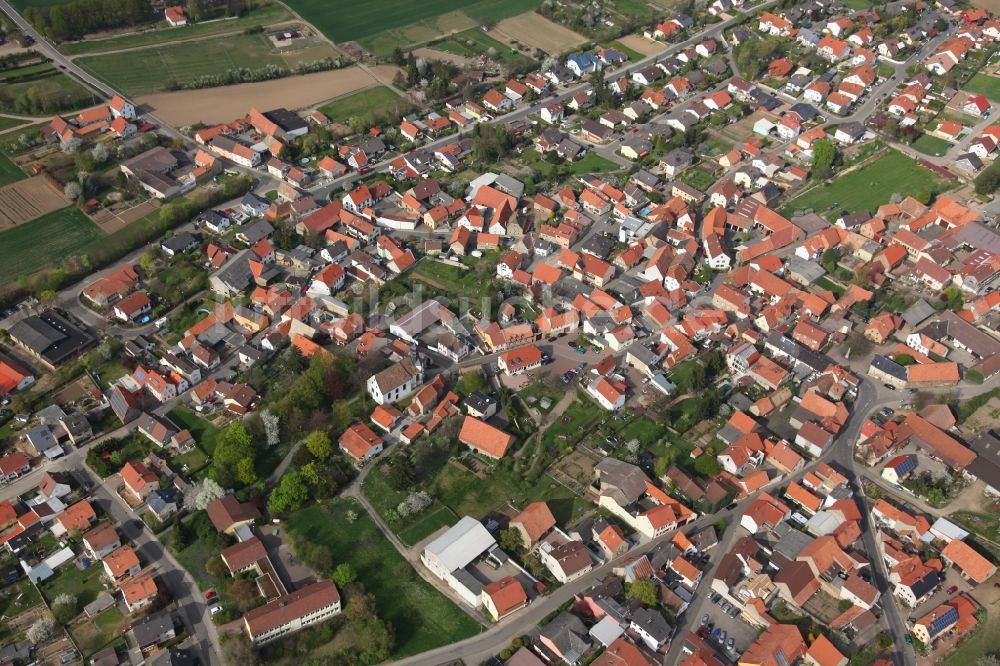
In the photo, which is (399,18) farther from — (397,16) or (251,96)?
(251,96)

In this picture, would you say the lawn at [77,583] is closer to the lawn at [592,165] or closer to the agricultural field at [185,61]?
the lawn at [592,165]

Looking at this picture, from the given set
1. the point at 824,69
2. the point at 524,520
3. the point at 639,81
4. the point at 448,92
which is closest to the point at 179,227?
the point at 448,92

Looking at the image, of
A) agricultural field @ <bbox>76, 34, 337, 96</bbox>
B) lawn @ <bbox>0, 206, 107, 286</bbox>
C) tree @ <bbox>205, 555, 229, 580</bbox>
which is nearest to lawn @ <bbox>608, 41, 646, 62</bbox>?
agricultural field @ <bbox>76, 34, 337, 96</bbox>

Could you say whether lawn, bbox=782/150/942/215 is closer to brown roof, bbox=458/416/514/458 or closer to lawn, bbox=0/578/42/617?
brown roof, bbox=458/416/514/458

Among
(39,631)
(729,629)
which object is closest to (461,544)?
(729,629)

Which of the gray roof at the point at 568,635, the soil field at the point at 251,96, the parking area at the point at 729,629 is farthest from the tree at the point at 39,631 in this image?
the soil field at the point at 251,96

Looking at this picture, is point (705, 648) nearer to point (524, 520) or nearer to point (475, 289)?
point (524, 520)
